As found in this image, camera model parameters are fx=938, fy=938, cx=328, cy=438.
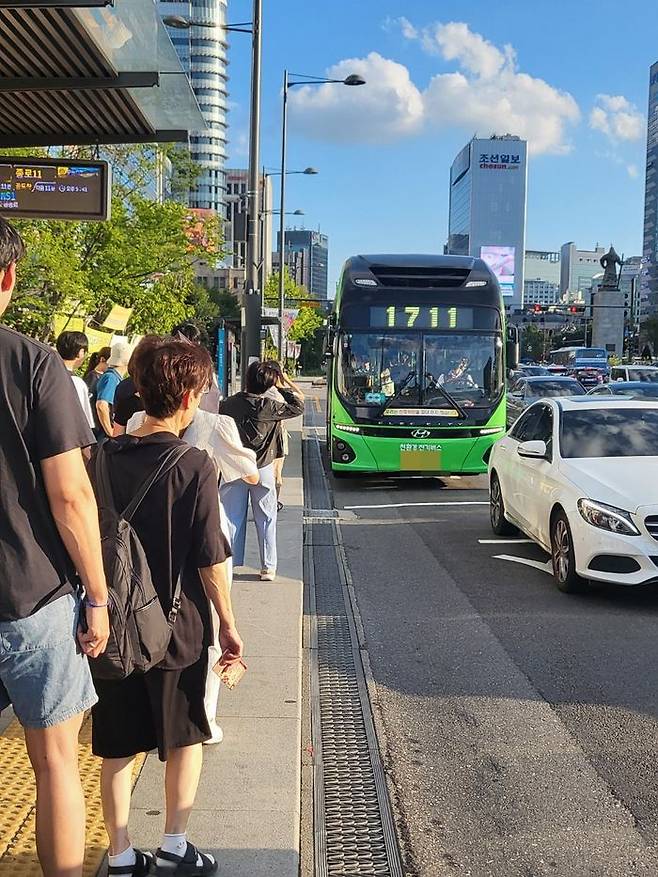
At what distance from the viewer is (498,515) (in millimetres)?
10062

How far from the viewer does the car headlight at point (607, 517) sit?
703cm

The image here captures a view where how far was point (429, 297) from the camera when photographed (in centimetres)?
1400

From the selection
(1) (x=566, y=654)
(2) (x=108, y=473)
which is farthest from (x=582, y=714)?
(2) (x=108, y=473)

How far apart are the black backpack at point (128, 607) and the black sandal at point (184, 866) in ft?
2.32

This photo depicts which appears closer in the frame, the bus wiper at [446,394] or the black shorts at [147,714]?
the black shorts at [147,714]

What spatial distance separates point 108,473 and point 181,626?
555mm

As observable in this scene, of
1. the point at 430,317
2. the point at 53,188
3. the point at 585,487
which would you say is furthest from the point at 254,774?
the point at 430,317

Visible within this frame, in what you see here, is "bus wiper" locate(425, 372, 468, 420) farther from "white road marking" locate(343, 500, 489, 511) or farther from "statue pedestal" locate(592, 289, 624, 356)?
"statue pedestal" locate(592, 289, 624, 356)

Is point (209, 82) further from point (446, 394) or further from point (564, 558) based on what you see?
point (564, 558)

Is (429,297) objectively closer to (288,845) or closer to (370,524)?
(370,524)

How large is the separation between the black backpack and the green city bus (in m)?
10.7

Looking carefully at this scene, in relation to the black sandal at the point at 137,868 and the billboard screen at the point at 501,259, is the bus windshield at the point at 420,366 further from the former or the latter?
the billboard screen at the point at 501,259

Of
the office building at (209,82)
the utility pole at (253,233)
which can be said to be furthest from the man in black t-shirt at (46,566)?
the office building at (209,82)

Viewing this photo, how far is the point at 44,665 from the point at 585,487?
18.7 feet
